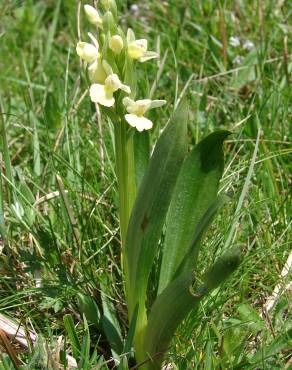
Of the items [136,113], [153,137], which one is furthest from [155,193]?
[153,137]

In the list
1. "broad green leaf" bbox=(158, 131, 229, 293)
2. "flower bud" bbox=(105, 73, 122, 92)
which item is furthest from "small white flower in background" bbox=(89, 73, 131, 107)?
"broad green leaf" bbox=(158, 131, 229, 293)

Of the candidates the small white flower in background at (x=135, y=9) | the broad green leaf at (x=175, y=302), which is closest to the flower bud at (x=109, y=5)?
the broad green leaf at (x=175, y=302)

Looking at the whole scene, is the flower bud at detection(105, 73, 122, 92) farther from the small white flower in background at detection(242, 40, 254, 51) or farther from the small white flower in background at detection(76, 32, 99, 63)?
the small white flower in background at detection(242, 40, 254, 51)

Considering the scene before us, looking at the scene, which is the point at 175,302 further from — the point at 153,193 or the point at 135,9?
the point at 135,9

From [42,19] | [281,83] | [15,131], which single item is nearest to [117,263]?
[15,131]

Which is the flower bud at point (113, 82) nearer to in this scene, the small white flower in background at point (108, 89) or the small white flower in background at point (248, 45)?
the small white flower in background at point (108, 89)

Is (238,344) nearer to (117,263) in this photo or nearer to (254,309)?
(254,309)
